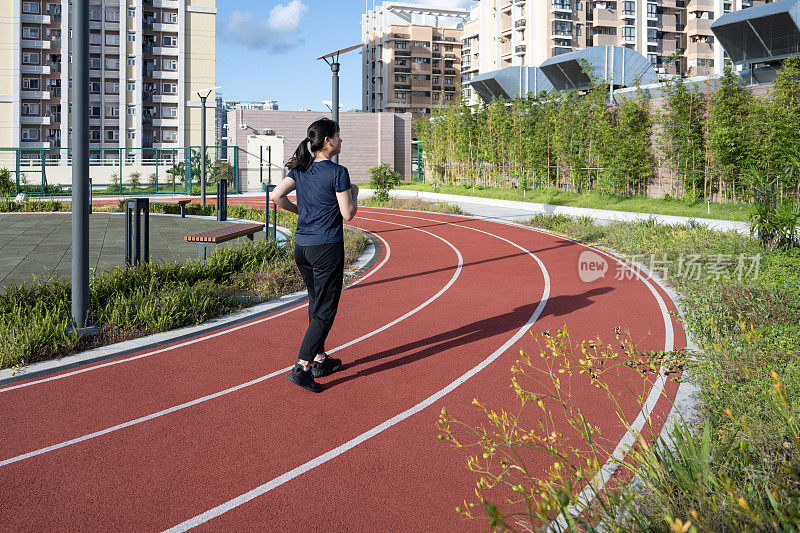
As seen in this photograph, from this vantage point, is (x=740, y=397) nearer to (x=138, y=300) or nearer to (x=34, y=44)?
(x=138, y=300)

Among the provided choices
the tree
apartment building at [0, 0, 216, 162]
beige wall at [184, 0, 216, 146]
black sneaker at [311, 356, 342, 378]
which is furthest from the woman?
beige wall at [184, 0, 216, 146]

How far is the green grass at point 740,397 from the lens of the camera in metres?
2.71

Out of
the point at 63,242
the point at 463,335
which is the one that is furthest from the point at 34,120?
the point at 463,335

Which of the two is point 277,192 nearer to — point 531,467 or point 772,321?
point 531,467

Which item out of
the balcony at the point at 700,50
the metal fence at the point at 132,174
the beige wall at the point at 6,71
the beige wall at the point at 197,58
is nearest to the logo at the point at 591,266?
the metal fence at the point at 132,174

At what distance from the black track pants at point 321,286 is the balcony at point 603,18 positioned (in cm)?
7549

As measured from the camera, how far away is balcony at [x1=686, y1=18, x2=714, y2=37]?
74.7 m

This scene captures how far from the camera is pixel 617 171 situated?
1054 inches

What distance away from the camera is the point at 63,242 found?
15250 millimetres

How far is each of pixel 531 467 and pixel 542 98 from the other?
32.2m

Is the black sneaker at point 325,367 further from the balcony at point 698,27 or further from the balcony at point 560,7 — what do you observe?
the balcony at point 698,27

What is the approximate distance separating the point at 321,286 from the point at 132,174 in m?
40.8

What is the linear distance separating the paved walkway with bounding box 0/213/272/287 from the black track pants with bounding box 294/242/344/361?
567cm

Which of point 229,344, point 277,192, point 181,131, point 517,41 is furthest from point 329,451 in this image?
point 517,41
